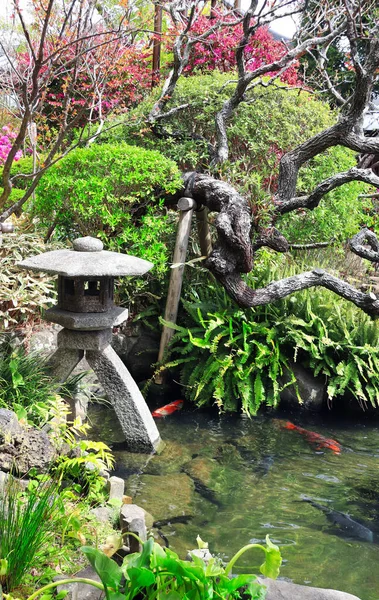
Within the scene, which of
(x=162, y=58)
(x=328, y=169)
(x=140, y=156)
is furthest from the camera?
(x=162, y=58)

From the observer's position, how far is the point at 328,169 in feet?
28.5

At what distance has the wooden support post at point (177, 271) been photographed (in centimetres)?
715

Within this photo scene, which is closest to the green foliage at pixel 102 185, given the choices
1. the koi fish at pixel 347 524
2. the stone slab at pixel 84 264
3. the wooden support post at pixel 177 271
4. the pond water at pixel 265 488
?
the wooden support post at pixel 177 271

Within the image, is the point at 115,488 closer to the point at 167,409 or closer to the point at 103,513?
the point at 103,513

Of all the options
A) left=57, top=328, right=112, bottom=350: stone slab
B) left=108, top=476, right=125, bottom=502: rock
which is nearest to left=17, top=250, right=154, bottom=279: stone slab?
left=57, top=328, right=112, bottom=350: stone slab

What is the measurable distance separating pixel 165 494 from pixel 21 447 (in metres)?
1.35

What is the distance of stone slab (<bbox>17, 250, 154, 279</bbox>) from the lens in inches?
186

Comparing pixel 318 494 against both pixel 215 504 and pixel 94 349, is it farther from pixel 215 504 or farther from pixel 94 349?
pixel 94 349

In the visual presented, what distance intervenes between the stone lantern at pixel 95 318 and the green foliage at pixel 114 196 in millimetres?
1709

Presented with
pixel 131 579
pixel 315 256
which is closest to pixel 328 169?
pixel 315 256

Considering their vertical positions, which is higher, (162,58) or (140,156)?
(162,58)

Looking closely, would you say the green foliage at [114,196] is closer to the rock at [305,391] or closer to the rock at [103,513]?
the rock at [305,391]

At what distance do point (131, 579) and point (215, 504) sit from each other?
2462 millimetres

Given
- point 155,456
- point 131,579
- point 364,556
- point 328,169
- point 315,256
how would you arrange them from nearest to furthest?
point 131,579 < point 364,556 < point 155,456 < point 328,169 < point 315,256
